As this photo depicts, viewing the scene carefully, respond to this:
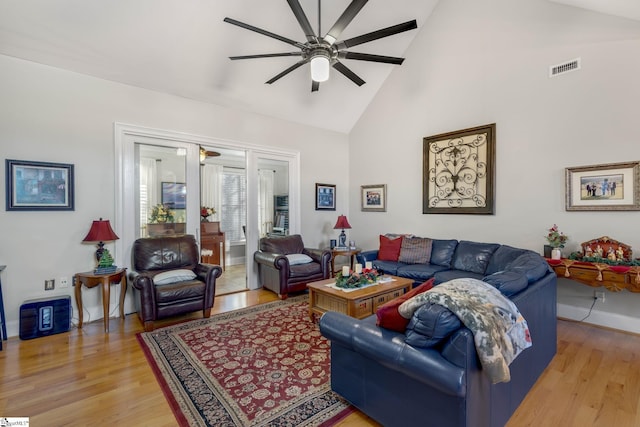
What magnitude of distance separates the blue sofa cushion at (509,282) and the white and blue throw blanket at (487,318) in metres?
0.21

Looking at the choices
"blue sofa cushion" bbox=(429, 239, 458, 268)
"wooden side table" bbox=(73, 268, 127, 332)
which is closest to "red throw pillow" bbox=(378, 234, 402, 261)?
"blue sofa cushion" bbox=(429, 239, 458, 268)

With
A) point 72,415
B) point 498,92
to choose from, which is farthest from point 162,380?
point 498,92

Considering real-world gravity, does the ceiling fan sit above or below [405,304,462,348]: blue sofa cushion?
above

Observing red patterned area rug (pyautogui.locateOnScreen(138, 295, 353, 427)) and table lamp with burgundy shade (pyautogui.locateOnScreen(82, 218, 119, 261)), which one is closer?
red patterned area rug (pyautogui.locateOnScreen(138, 295, 353, 427))

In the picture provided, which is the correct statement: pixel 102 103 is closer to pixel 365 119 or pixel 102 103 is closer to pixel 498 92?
pixel 365 119

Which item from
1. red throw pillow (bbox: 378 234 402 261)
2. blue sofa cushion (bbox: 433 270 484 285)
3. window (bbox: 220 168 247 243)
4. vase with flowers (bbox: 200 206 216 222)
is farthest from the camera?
window (bbox: 220 168 247 243)

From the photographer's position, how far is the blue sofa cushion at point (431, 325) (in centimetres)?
141

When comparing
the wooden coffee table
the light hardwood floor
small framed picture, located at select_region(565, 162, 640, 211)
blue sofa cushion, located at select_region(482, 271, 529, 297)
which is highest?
small framed picture, located at select_region(565, 162, 640, 211)

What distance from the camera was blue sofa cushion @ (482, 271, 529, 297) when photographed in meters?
1.81

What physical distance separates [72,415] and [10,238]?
2325mm

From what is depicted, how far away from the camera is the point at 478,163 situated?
4305mm

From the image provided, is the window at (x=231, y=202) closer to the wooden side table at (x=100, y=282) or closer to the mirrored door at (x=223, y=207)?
the mirrored door at (x=223, y=207)

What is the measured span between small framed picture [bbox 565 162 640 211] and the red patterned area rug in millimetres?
3374

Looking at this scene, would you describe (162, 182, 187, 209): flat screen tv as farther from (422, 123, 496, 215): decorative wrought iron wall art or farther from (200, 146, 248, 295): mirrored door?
(422, 123, 496, 215): decorative wrought iron wall art
